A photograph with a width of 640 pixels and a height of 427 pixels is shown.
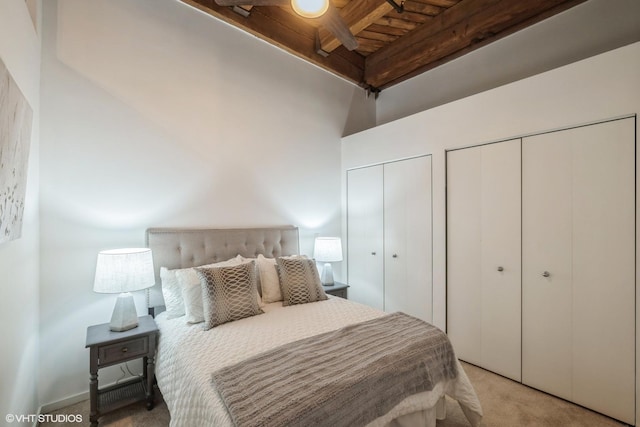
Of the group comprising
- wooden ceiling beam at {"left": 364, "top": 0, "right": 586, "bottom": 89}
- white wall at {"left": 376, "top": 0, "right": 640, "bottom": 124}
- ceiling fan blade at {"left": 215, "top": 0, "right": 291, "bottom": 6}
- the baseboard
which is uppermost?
wooden ceiling beam at {"left": 364, "top": 0, "right": 586, "bottom": 89}

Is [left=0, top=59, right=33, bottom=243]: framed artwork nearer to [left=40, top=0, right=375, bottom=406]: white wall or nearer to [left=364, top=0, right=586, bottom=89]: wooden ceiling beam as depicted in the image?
[left=40, top=0, right=375, bottom=406]: white wall

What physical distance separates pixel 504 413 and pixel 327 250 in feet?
6.58

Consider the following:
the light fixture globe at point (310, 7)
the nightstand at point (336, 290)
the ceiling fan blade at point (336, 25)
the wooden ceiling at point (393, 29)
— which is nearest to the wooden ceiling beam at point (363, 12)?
the wooden ceiling at point (393, 29)

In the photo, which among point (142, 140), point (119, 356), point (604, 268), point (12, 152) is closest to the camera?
point (12, 152)

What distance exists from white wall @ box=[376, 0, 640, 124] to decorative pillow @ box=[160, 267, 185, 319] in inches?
134

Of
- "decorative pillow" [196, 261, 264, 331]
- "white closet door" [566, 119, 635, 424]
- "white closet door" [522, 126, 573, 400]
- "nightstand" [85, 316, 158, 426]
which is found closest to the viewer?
"nightstand" [85, 316, 158, 426]

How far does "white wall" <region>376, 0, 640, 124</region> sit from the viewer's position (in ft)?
7.86

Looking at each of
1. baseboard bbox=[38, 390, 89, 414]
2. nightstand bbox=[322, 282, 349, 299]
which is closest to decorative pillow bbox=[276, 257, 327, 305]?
nightstand bbox=[322, 282, 349, 299]

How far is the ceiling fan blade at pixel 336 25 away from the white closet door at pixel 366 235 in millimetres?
1675

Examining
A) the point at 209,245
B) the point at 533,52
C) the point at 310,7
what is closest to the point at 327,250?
the point at 209,245

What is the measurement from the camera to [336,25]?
1.91 meters

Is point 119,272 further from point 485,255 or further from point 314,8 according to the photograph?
point 485,255

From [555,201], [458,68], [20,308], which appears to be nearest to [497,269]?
[555,201]

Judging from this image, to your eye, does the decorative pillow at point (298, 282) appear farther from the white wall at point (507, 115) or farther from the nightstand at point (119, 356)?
the white wall at point (507, 115)
